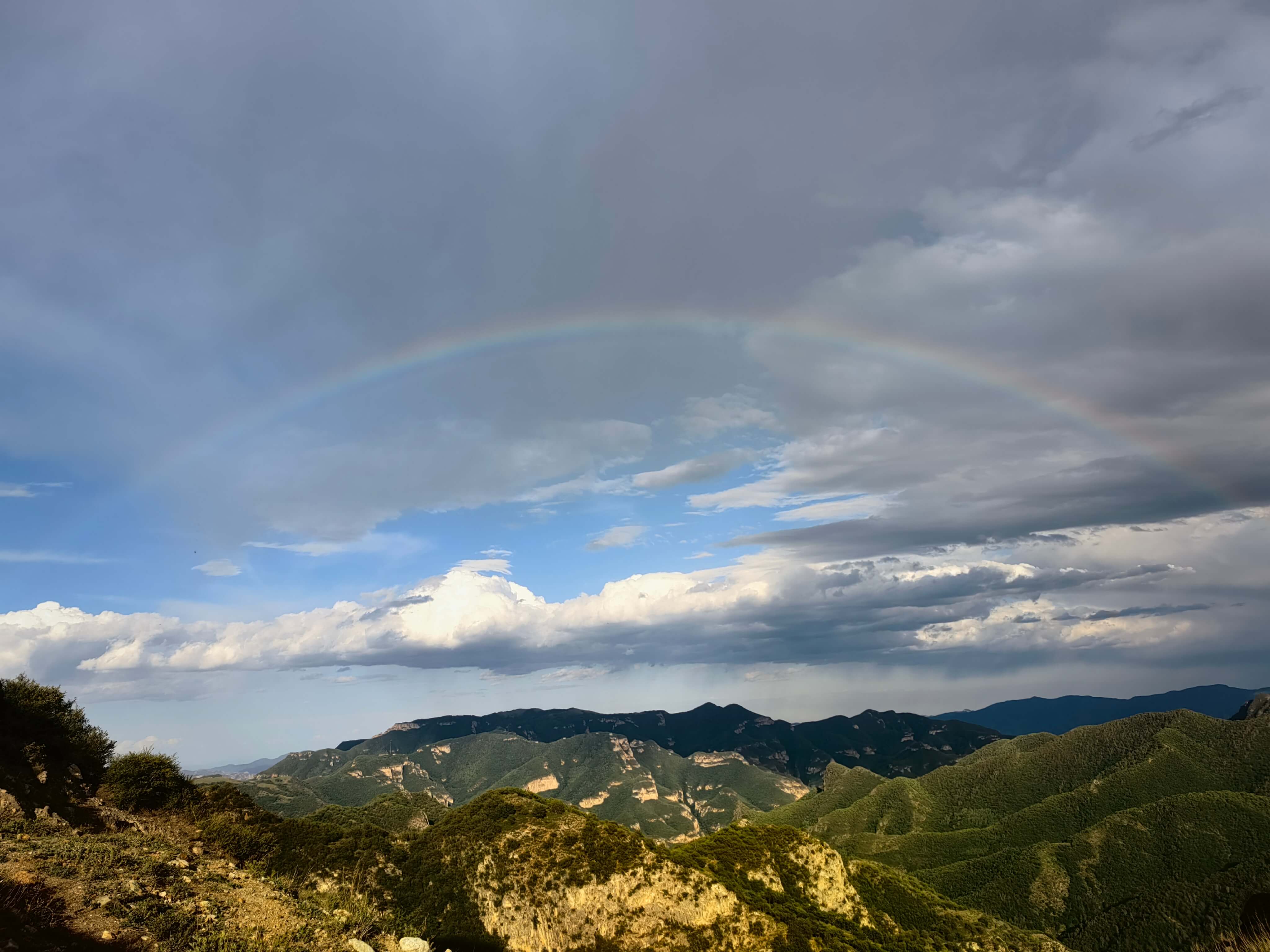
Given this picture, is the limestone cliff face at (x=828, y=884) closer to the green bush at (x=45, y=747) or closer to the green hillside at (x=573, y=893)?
the green hillside at (x=573, y=893)

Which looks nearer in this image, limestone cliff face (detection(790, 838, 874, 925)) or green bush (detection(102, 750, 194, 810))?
green bush (detection(102, 750, 194, 810))

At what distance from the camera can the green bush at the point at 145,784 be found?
214 feet

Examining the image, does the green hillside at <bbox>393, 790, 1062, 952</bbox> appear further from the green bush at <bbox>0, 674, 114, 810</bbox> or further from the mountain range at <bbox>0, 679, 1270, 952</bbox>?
the green bush at <bbox>0, 674, 114, 810</bbox>

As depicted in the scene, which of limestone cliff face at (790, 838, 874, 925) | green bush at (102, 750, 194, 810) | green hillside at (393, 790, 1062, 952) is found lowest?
limestone cliff face at (790, 838, 874, 925)

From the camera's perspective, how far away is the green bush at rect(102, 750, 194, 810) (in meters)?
65.1

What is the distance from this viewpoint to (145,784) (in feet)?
222

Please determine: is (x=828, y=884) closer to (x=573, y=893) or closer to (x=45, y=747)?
(x=573, y=893)

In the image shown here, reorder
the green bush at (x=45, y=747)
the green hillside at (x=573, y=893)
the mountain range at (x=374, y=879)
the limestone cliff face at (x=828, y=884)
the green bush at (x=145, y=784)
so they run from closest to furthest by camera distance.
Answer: the mountain range at (x=374, y=879) < the green bush at (x=45, y=747) < the green bush at (x=145, y=784) < the green hillside at (x=573, y=893) < the limestone cliff face at (x=828, y=884)

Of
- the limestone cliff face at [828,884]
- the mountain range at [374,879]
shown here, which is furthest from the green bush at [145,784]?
the limestone cliff face at [828,884]

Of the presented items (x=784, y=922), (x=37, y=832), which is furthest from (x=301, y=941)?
(x=784, y=922)

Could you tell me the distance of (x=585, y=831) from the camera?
11862cm

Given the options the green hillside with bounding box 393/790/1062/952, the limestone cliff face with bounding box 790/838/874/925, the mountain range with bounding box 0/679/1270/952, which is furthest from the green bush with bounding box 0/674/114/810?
the limestone cliff face with bounding box 790/838/874/925

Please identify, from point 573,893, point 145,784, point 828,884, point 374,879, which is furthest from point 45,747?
point 828,884

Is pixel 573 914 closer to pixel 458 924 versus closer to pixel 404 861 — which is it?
pixel 458 924
